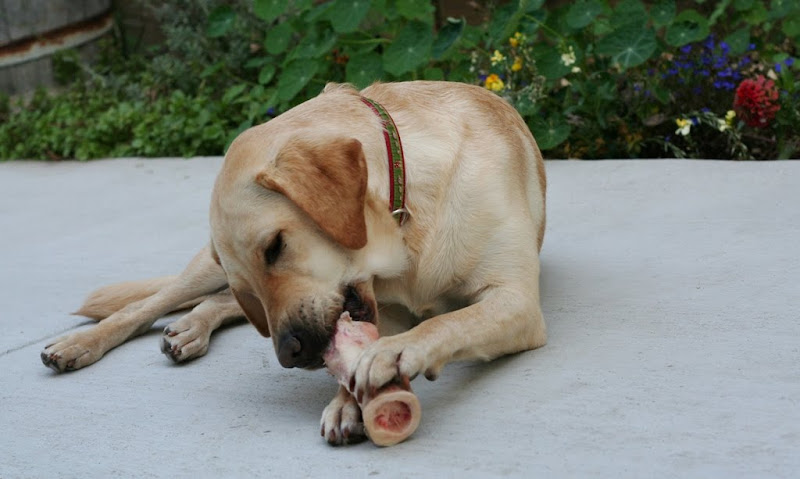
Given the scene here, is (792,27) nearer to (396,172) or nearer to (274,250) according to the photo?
(396,172)

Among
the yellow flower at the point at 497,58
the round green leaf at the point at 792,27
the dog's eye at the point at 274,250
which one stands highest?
the dog's eye at the point at 274,250

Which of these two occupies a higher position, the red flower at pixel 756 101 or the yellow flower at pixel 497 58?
the red flower at pixel 756 101

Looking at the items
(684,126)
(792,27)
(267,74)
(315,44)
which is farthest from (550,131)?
(267,74)

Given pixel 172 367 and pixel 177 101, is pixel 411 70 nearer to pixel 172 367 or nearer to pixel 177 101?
pixel 177 101

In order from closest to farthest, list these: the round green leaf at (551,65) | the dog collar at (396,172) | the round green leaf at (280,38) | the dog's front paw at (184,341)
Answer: the dog collar at (396,172), the dog's front paw at (184,341), the round green leaf at (551,65), the round green leaf at (280,38)

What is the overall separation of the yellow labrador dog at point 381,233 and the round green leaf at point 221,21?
3848 mm

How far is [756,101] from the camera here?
4828mm

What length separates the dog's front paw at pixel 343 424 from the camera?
94.6 inches

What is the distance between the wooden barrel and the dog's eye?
645 cm

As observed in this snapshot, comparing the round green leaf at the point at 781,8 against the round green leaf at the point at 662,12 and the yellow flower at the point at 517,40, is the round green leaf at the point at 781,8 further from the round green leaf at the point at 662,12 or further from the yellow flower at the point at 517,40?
the yellow flower at the point at 517,40

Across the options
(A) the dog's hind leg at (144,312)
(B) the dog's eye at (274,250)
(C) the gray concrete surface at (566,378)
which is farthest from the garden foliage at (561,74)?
(B) the dog's eye at (274,250)

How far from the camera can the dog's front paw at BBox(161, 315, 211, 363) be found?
10.9 feet

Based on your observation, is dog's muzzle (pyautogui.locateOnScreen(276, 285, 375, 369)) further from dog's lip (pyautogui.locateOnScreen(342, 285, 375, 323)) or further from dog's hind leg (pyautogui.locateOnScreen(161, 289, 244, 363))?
dog's hind leg (pyautogui.locateOnScreen(161, 289, 244, 363))

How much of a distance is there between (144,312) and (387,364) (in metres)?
1.69
